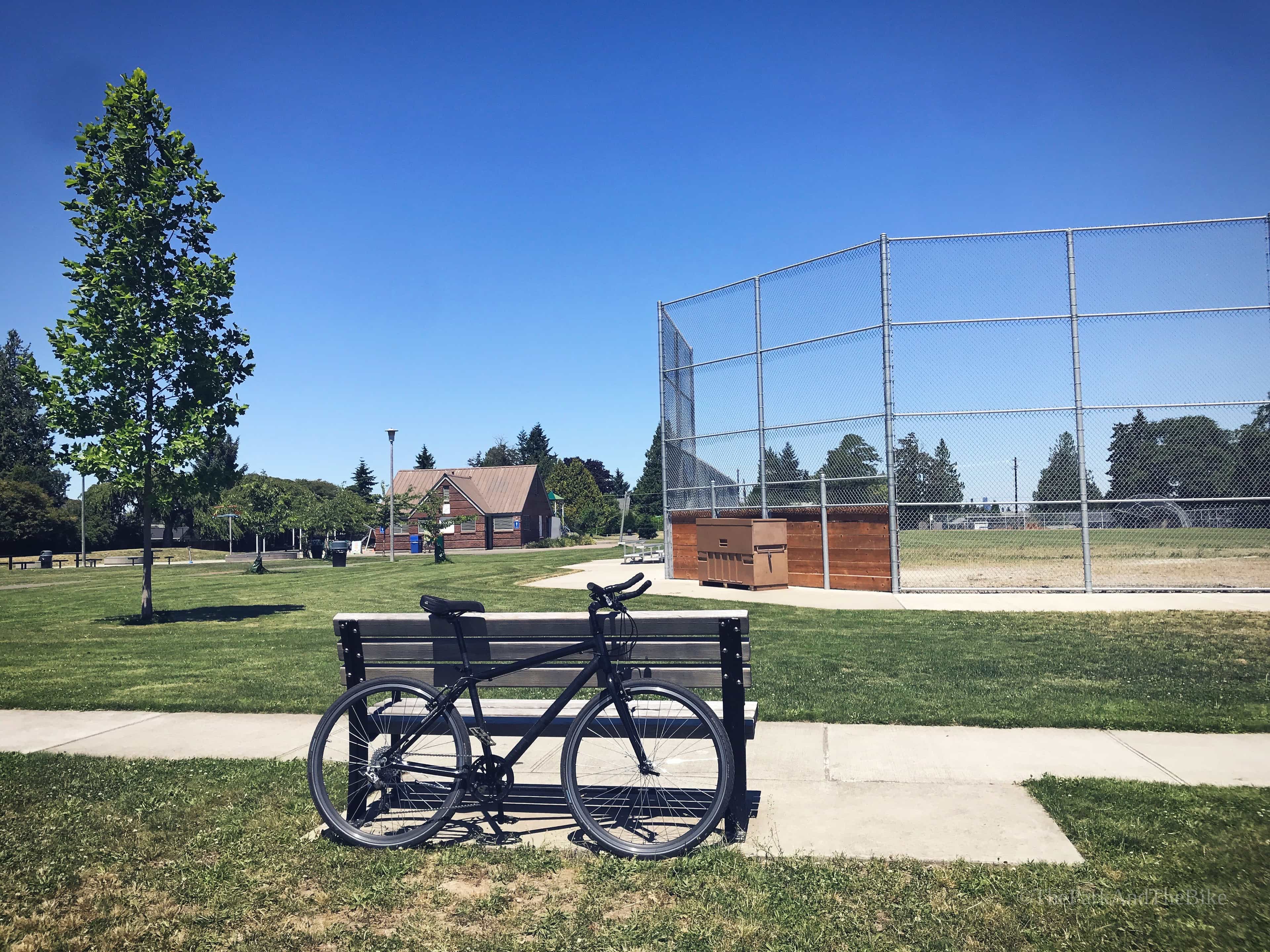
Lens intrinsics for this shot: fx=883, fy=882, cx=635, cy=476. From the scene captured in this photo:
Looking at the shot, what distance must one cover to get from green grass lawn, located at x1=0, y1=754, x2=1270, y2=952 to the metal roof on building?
181 feet

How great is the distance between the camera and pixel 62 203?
1368 centimetres

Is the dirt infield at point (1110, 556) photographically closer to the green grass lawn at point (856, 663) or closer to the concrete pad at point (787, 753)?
the green grass lawn at point (856, 663)

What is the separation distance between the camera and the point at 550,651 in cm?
407

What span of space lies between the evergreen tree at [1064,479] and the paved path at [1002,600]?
155 centimetres

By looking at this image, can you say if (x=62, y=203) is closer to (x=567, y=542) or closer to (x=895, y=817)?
(x=895, y=817)

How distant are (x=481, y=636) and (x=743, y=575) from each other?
12.6 m

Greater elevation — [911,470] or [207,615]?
[911,470]

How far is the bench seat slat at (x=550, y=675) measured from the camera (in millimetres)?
4043

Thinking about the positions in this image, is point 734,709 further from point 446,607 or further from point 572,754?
point 446,607

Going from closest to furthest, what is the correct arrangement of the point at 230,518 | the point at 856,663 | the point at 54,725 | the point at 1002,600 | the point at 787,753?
the point at 787,753, the point at 54,725, the point at 856,663, the point at 1002,600, the point at 230,518

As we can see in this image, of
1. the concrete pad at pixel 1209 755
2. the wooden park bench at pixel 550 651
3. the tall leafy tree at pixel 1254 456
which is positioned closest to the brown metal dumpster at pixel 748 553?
the tall leafy tree at pixel 1254 456

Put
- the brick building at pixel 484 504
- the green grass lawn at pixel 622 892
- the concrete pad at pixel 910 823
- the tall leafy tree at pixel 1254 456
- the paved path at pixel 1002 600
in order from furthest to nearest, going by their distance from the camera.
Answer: the brick building at pixel 484 504 < the tall leafy tree at pixel 1254 456 < the paved path at pixel 1002 600 < the concrete pad at pixel 910 823 < the green grass lawn at pixel 622 892

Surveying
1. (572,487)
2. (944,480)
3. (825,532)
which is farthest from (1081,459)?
(572,487)

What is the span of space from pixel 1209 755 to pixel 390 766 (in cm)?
451
